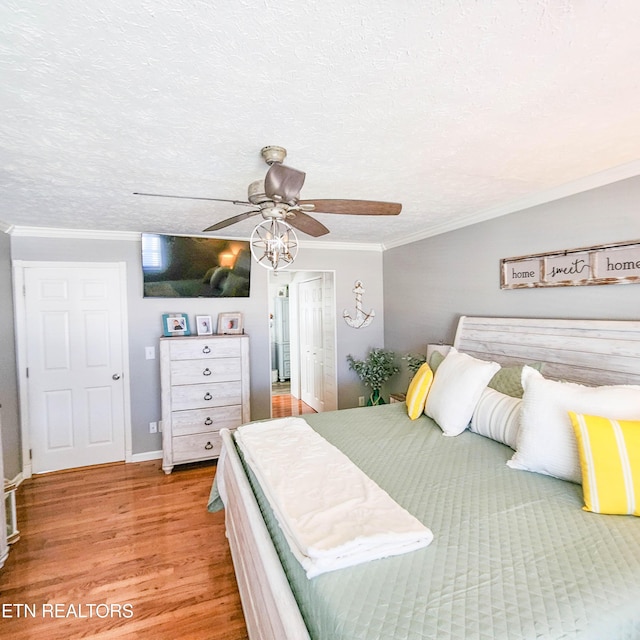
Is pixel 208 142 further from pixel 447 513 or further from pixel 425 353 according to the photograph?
pixel 425 353

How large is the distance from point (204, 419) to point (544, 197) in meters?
3.49

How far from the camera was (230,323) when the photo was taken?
13.3 feet

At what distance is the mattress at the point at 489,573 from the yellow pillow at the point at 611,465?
6 centimetres

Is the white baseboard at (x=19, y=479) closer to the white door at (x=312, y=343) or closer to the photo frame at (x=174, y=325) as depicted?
the photo frame at (x=174, y=325)

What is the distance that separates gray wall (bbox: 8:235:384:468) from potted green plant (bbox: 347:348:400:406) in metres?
0.35

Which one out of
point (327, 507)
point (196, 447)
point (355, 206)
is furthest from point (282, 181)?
point (196, 447)

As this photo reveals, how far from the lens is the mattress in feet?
3.03

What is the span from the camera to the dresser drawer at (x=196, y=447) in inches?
139

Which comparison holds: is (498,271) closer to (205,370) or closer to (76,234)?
(205,370)

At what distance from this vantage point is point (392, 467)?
5.93 ft

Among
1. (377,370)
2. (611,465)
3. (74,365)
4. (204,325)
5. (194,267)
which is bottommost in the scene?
(377,370)

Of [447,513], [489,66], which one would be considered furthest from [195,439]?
[489,66]

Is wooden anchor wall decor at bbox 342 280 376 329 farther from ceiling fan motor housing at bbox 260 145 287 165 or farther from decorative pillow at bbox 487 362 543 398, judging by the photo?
ceiling fan motor housing at bbox 260 145 287 165

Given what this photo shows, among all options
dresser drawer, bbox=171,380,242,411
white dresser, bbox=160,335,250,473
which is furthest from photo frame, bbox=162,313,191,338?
dresser drawer, bbox=171,380,242,411
